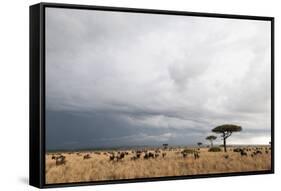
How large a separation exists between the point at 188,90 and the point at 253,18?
4.35 ft

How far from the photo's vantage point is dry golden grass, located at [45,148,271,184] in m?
8.02

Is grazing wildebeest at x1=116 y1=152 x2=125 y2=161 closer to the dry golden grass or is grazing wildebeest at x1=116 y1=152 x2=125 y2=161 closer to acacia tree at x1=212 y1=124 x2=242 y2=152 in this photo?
the dry golden grass

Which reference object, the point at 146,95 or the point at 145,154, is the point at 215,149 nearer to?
the point at 145,154

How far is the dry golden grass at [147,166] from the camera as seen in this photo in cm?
802

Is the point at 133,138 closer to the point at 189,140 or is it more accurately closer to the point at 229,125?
the point at 189,140

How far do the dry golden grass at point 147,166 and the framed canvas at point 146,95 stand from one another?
0.04 feet

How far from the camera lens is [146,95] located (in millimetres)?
8438

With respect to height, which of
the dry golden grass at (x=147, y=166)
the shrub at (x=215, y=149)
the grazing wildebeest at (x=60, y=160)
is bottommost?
the dry golden grass at (x=147, y=166)

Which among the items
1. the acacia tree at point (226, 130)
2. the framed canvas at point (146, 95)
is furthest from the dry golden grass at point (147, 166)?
the acacia tree at point (226, 130)

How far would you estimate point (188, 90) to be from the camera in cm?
871

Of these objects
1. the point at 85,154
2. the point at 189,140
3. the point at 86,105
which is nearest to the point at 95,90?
the point at 86,105

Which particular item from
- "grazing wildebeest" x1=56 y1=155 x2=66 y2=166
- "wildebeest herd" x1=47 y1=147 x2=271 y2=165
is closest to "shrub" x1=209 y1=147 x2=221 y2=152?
"wildebeest herd" x1=47 y1=147 x2=271 y2=165

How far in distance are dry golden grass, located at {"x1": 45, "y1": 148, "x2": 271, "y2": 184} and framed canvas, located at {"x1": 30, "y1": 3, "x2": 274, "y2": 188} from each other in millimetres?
13

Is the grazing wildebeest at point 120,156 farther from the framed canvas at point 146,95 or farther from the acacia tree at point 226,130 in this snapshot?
the acacia tree at point 226,130
